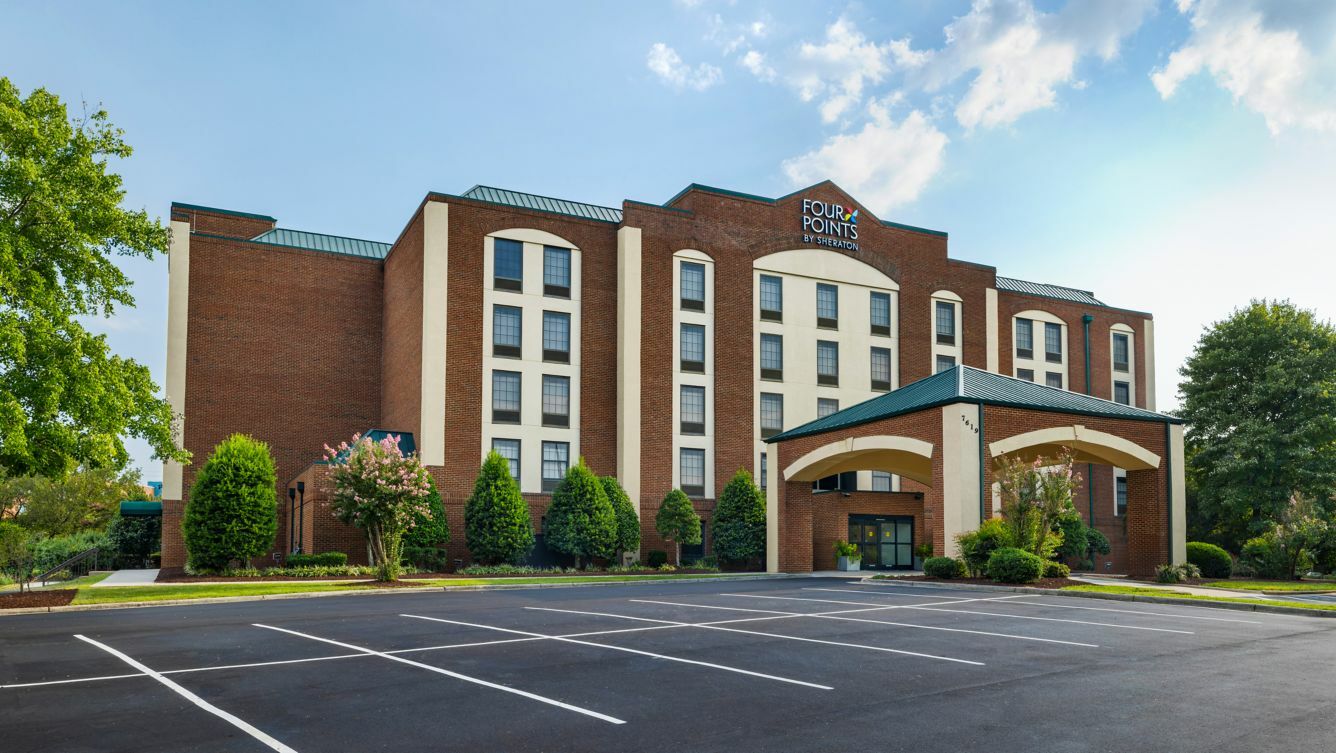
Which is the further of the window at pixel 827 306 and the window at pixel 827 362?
the window at pixel 827 306

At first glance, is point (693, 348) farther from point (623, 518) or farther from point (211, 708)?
point (211, 708)

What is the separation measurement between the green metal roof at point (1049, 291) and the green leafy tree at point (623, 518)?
91.7 feet

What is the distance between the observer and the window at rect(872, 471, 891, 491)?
46.6 m

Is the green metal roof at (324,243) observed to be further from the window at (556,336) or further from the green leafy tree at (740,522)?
the green leafy tree at (740,522)

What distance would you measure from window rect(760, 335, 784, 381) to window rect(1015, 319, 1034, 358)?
53.2 ft

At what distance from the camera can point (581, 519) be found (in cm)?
3816

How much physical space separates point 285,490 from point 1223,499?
41.5m

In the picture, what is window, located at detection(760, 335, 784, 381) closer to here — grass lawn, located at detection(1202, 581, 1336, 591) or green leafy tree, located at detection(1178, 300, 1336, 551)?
green leafy tree, located at detection(1178, 300, 1336, 551)

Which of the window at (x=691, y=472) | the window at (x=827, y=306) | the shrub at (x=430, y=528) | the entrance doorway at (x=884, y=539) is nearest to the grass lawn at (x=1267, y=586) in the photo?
the entrance doorway at (x=884, y=539)

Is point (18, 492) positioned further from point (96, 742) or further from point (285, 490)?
point (96, 742)

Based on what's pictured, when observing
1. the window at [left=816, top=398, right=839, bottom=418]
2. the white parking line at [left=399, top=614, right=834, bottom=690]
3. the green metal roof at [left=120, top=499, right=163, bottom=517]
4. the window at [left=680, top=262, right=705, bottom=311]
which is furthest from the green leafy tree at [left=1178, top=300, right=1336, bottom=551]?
the green metal roof at [left=120, top=499, right=163, bottom=517]

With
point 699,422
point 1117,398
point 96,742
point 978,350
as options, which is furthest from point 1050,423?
point 1117,398

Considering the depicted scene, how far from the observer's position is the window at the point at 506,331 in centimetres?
→ 4091

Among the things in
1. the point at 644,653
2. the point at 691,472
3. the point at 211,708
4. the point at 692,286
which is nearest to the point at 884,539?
the point at 691,472
